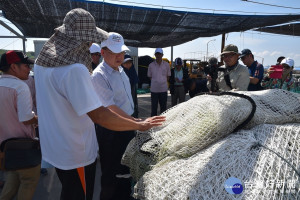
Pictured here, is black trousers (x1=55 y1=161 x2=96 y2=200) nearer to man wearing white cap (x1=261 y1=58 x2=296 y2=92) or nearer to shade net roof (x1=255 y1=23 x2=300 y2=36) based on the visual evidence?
man wearing white cap (x1=261 y1=58 x2=296 y2=92)

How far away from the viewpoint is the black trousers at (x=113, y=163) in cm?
200

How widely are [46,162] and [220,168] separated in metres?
1.16

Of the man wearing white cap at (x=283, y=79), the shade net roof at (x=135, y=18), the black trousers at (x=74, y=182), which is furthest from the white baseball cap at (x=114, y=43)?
the shade net roof at (x=135, y=18)

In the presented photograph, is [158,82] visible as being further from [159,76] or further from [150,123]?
[150,123]

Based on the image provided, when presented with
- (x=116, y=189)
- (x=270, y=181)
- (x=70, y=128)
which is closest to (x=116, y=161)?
(x=116, y=189)

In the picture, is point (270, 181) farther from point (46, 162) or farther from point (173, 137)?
point (46, 162)

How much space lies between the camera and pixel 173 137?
1.41 meters

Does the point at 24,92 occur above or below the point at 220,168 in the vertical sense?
above

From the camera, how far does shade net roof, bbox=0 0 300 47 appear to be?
19.0 feet

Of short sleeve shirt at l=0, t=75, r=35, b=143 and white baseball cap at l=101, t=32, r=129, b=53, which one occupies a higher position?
white baseball cap at l=101, t=32, r=129, b=53

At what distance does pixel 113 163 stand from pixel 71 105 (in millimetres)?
893

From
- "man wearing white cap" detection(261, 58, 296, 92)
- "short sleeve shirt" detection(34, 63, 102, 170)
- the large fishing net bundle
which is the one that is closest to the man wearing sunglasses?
the large fishing net bundle

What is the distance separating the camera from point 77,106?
124cm

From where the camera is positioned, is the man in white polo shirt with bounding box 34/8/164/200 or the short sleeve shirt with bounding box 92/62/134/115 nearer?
the man in white polo shirt with bounding box 34/8/164/200
